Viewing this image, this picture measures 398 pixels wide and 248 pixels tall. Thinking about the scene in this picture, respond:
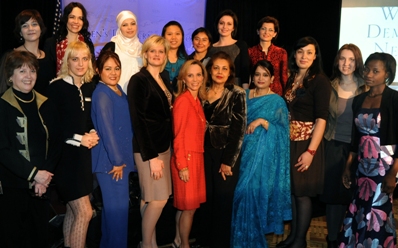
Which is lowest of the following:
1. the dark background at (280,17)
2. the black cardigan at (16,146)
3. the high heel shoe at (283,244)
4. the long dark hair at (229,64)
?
the high heel shoe at (283,244)

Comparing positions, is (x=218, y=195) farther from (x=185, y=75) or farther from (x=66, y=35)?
(x=66, y=35)

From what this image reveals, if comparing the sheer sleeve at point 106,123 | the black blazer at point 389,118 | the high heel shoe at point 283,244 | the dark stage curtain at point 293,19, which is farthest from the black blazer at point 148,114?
the dark stage curtain at point 293,19

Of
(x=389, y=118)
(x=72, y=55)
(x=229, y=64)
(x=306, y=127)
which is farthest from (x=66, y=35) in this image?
(x=389, y=118)

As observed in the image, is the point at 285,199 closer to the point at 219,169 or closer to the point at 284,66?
the point at 219,169

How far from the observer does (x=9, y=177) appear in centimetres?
265

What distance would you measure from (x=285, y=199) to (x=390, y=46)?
9.93 ft

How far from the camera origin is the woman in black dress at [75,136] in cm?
295

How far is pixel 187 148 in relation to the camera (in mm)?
3170

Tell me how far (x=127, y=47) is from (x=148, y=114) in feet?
2.63

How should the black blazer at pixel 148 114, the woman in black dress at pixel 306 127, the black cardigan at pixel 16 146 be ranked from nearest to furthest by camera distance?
the black cardigan at pixel 16 146 < the black blazer at pixel 148 114 < the woman in black dress at pixel 306 127

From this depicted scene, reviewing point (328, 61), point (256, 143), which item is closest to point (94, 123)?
point (256, 143)

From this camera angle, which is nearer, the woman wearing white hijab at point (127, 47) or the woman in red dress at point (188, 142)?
the woman in red dress at point (188, 142)

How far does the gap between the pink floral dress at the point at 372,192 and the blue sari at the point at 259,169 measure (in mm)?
545

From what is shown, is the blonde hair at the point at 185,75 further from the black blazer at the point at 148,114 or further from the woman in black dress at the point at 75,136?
the woman in black dress at the point at 75,136
